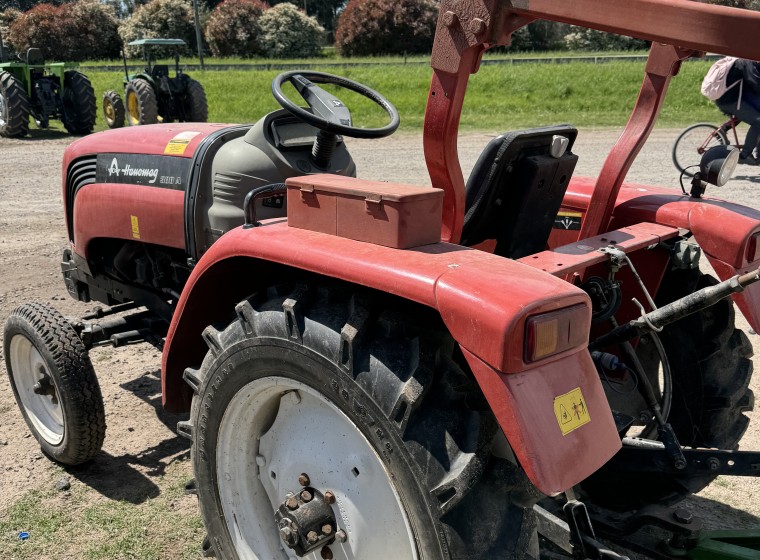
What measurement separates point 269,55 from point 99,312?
3868 cm

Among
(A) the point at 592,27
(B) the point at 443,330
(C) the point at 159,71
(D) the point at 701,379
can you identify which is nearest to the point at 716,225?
(D) the point at 701,379

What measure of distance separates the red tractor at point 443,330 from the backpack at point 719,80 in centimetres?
766

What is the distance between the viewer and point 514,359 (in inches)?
64.0

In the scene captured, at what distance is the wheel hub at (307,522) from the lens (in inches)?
85.4

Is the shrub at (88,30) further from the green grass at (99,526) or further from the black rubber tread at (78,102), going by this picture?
the green grass at (99,526)

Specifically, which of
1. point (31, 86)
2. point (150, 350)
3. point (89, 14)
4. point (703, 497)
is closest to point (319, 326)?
point (703, 497)

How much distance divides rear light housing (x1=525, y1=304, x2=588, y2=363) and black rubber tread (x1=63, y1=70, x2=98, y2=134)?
14695mm

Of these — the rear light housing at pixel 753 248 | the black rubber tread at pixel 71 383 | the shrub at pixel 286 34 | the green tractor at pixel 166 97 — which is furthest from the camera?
the shrub at pixel 286 34

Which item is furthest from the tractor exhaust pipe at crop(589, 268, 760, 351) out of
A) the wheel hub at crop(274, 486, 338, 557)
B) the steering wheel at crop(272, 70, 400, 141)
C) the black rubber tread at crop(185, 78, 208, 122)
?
the black rubber tread at crop(185, 78, 208, 122)

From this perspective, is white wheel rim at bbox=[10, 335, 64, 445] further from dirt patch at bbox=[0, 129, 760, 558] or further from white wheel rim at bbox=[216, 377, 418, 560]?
white wheel rim at bbox=[216, 377, 418, 560]

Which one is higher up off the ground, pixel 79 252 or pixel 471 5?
pixel 471 5

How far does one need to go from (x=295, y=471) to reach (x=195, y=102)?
1317 centimetres

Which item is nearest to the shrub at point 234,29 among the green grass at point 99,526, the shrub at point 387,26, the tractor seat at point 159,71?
the shrub at point 387,26

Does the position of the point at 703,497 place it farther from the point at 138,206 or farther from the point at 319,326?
the point at 138,206
